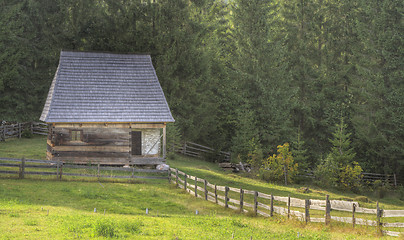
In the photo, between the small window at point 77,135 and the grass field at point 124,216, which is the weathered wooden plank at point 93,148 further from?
the grass field at point 124,216

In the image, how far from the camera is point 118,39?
1799 inches

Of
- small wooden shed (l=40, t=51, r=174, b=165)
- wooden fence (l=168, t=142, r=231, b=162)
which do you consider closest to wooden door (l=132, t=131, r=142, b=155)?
small wooden shed (l=40, t=51, r=174, b=165)

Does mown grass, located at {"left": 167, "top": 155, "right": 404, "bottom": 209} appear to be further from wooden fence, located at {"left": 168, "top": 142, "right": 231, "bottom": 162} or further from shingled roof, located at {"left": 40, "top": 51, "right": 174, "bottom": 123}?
wooden fence, located at {"left": 168, "top": 142, "right": 231, "bottom": 162}

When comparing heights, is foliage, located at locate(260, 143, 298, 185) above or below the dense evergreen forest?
below

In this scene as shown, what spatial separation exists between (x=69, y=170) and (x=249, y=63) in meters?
24.0

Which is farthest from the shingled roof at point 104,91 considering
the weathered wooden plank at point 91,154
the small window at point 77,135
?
the weathered wooden plank at point 91,154

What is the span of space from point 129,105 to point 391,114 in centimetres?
2531

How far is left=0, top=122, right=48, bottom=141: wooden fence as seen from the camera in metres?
40.9

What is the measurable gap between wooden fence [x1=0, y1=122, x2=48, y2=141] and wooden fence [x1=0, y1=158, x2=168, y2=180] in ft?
46.6

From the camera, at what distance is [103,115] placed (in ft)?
96.9

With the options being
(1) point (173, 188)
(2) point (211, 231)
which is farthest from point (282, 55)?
(2) point (211, 231)

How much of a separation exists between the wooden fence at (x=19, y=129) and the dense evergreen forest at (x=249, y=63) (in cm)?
110

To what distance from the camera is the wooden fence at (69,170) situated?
80.3ft

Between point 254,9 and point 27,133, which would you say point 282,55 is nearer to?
point 254,9
